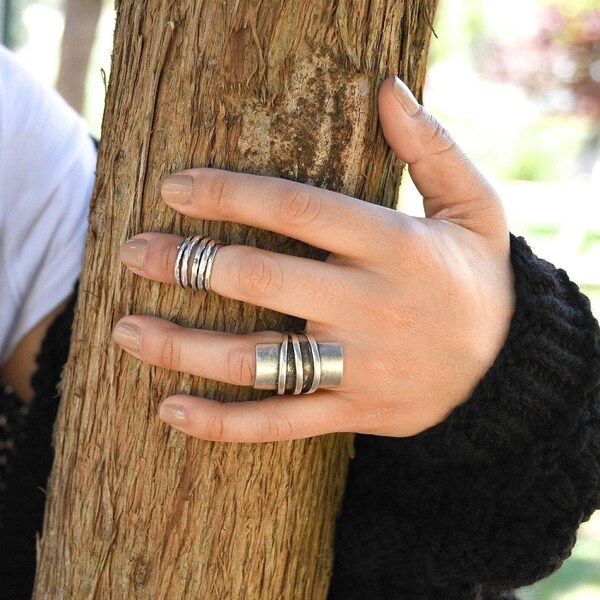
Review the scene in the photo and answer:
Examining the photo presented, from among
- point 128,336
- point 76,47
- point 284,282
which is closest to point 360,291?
point 284,282

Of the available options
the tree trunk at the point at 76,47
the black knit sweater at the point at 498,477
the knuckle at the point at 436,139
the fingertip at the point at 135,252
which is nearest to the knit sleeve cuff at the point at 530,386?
the black knit sweater at the point at 498,477

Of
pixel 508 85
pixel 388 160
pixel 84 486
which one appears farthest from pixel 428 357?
pixel 508 85

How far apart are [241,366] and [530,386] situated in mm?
418

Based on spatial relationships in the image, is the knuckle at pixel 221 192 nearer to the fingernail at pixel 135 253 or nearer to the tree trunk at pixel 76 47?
the fingernail at pixel 135 253

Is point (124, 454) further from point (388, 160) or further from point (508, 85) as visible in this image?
point (508, 85)

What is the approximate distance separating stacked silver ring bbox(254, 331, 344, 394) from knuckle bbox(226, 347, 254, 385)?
1cm

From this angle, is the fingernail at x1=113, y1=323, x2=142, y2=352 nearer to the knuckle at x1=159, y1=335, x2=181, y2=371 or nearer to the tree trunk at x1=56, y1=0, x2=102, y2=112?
the knuckle at x1=159, y1=335, x2=181, y2=371

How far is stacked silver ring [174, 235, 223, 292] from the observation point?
92 cm

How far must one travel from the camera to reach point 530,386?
1062mm

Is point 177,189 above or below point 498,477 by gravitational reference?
above

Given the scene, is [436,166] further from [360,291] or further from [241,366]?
[241,366]

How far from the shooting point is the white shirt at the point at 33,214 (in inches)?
58.0

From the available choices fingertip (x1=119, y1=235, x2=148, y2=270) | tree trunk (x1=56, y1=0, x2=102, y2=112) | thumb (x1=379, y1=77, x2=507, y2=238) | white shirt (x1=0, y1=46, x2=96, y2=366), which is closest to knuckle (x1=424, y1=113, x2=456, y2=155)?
thumb (x1=379, y1=77, x2=507, y2=238)

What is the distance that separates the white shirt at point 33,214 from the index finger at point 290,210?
660 millimetres
